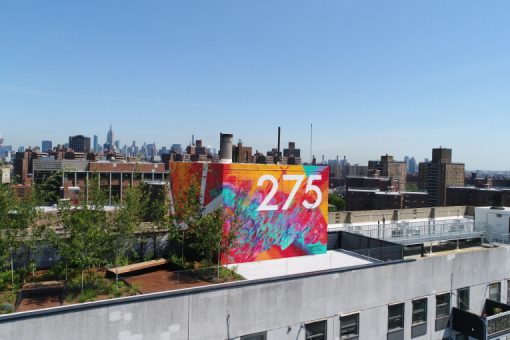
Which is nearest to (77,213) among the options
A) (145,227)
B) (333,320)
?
(145,227)

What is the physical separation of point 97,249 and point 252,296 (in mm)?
6442

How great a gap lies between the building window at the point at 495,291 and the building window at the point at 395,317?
7.18m

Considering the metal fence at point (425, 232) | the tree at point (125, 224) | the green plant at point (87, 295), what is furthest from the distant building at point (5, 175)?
the metal fence at point (425, 232)

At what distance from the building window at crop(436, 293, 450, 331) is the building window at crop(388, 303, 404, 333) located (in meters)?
2.60

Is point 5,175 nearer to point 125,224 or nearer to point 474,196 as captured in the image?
point 125,224

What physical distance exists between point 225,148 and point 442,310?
553 inches

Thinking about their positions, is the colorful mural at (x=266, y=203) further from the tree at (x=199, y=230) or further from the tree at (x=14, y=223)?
the tree at (x=14, y=223)

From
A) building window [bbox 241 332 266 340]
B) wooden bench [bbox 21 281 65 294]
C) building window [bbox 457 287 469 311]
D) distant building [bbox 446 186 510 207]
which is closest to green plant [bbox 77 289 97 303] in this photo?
wooden bench [bbox 21 281 65 294]

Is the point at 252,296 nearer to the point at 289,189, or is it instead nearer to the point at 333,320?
the point at 333,320

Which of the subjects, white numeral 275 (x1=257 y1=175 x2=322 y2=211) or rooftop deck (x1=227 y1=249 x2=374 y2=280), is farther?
white numeral 275 (x1=257 y1=175 x2=322 y2=211)

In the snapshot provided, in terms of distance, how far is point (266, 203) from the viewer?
20562 millimetres

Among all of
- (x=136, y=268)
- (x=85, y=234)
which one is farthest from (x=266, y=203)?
(x=85, y=234)

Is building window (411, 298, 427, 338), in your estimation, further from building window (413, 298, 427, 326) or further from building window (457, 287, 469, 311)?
building window (457, 287, 469, 311)

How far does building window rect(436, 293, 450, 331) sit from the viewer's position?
21203 millimetres
